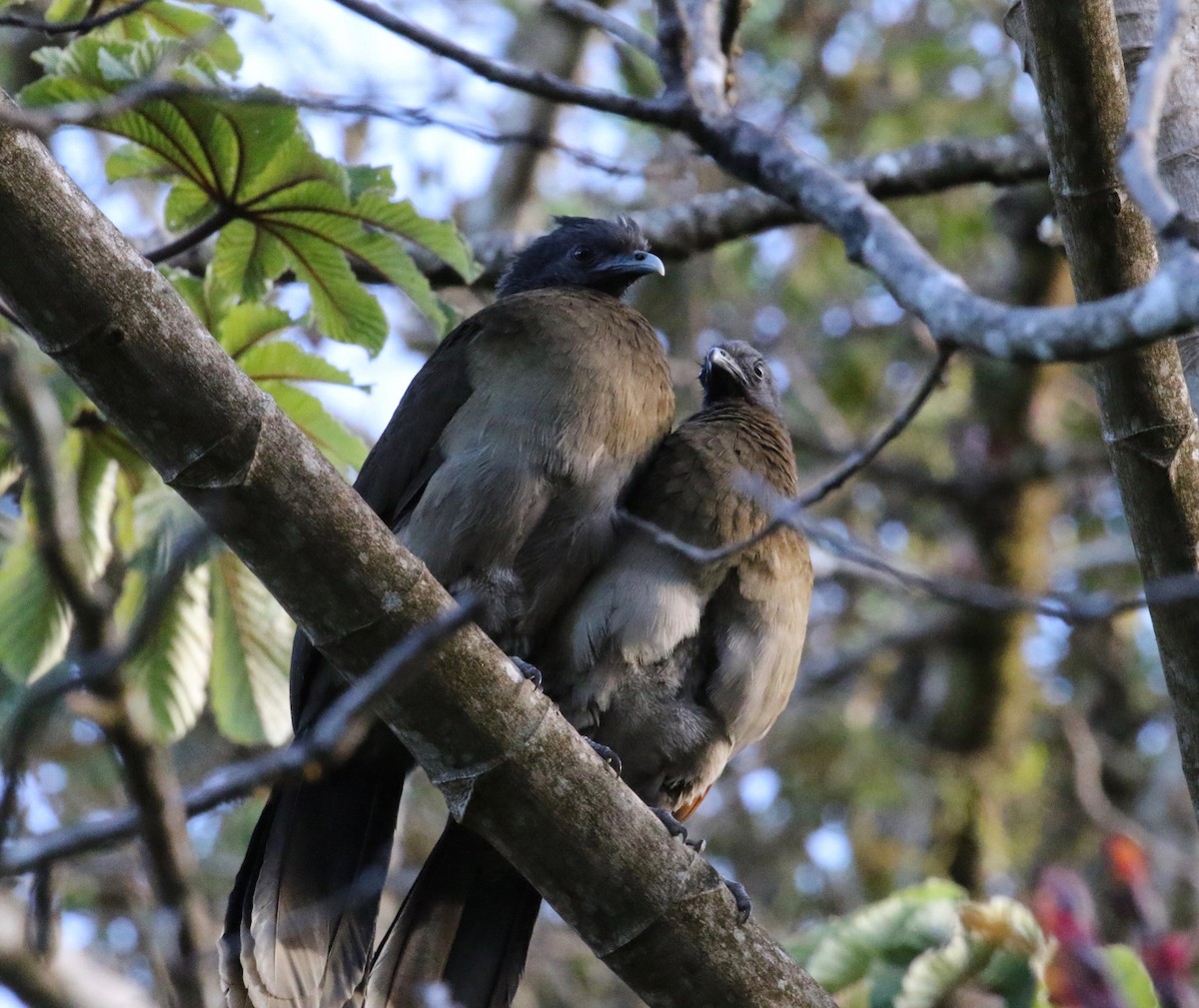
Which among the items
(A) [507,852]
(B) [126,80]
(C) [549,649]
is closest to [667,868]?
(A) [507,852]

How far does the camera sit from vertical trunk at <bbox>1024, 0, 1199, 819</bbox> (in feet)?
10.1

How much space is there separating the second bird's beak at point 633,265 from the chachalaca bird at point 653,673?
0.86 metres

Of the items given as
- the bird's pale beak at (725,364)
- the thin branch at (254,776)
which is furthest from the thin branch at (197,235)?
the thin branch at (254,776)

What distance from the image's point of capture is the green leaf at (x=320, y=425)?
434cm

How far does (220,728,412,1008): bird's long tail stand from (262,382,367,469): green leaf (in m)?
0.86

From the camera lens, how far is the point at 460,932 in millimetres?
4336

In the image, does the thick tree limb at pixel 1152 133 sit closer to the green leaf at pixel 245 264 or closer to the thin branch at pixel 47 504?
the thin branch at pixel 47 504

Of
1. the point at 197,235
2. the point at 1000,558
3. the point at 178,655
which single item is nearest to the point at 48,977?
the point at 178,655

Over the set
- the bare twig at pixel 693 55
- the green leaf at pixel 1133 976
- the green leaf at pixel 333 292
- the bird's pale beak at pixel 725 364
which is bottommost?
the green leaf at pixel 1133 976

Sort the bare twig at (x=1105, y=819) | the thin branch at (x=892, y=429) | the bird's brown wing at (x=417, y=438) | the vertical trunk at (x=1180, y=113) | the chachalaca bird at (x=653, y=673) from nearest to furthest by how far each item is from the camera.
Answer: the thin branch at (x=892, y=429)
the vertical trunk at (x=1180, y=113)
the chachalaca bird at (x=653, y=673)
the bird's brown wing at (x=417, y=438)
the bare twig at (x=1105, y=819)

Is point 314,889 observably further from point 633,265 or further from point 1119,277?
point 1119,277

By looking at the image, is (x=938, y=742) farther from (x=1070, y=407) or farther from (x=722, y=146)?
(x=722, y=146)

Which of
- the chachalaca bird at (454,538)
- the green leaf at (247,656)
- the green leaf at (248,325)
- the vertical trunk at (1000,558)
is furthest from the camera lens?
the vertical trunk at (1000,558)

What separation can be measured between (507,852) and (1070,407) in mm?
8468
